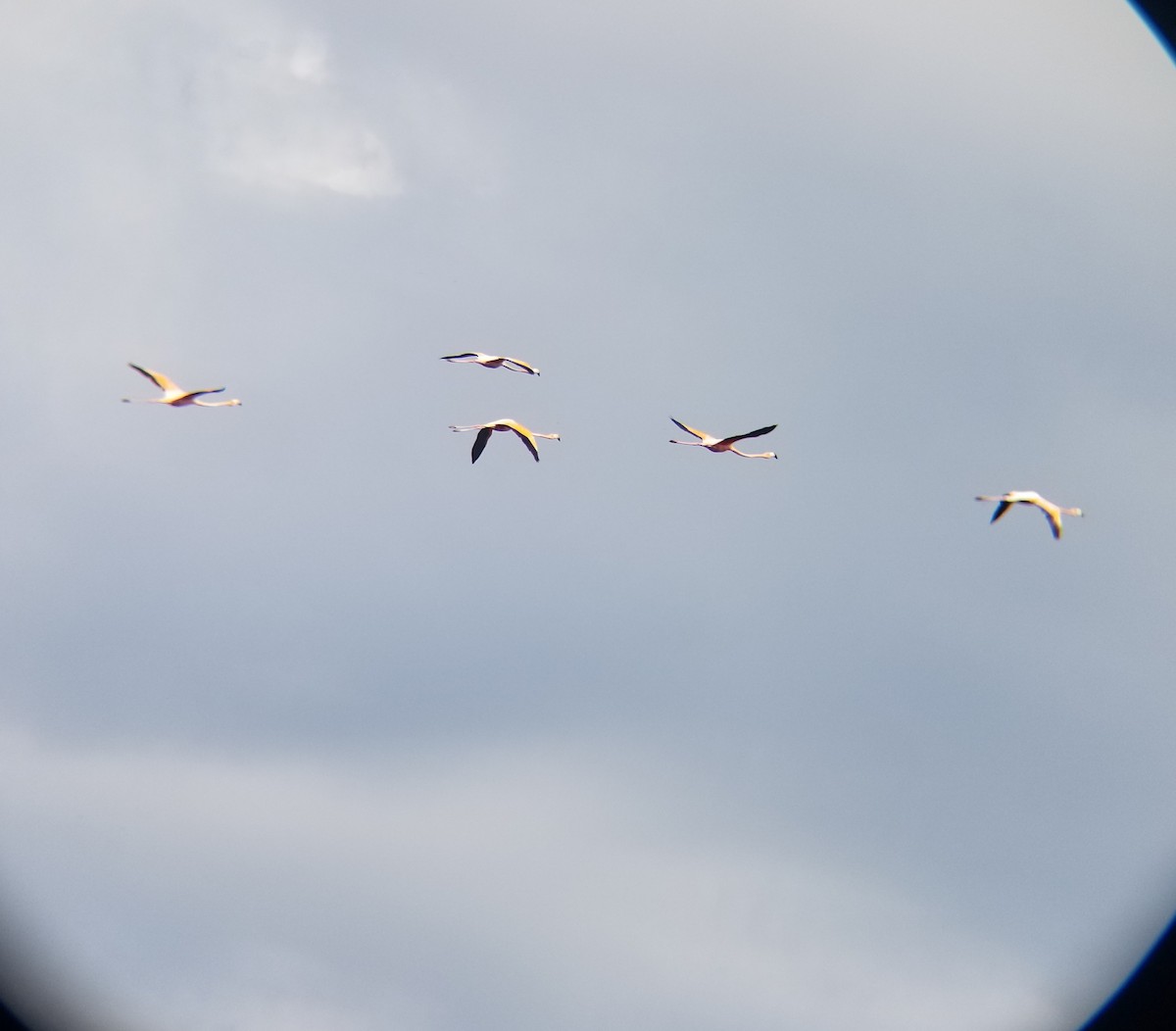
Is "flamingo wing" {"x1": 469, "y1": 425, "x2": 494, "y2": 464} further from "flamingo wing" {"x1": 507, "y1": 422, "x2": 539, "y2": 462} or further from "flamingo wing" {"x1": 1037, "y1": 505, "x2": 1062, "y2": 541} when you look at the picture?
"flamingo wing" {"x1": 1037, "y1": 505, "x2": 1062, "y2": 541}

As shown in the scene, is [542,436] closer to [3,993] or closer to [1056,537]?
[1056,537]

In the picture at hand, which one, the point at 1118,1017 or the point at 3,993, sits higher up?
the point at 1118,1017

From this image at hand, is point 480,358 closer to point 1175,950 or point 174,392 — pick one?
point 174,392

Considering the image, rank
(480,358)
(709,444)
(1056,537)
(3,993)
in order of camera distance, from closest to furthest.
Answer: (3,993)
(1056,537)
(480,358)
(709,444)

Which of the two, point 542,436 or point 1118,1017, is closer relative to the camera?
point 1118,1017

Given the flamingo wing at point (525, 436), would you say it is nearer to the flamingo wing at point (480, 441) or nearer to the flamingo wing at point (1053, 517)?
the flamingo wing at point (480, 441)

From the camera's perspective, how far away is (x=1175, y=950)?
34.2 ft

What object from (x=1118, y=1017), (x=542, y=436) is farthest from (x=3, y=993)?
(x=542, y=436)

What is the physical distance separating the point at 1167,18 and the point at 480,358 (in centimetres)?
1072

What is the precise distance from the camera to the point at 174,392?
52.1ft

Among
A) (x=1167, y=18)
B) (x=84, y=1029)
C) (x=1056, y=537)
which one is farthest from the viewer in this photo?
(x=1056, y=537)

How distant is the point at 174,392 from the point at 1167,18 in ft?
40.5

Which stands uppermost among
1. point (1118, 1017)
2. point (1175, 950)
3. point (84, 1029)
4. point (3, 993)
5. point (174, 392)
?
point (174, 392)

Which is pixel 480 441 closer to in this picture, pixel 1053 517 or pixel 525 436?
pixel 525 436
